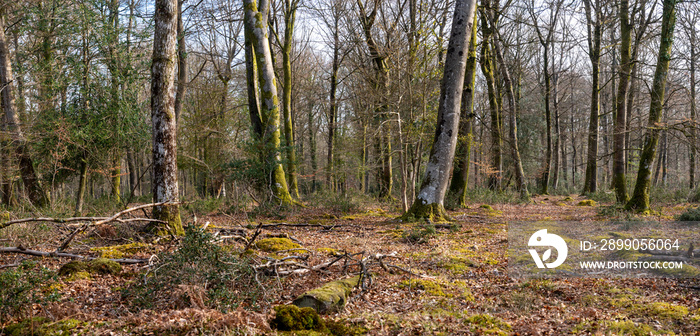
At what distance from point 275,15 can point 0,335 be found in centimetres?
1726

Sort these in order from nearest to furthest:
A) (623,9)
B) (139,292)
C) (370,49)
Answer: (139,292)
(623,9)
(370,49)

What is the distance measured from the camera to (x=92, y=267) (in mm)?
4863

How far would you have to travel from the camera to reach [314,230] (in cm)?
928

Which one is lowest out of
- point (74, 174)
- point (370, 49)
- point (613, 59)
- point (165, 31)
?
point (74, 174)

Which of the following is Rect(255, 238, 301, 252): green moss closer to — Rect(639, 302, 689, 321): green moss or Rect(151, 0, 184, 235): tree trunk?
Rect(151, 0, 184, 235): tree trunk

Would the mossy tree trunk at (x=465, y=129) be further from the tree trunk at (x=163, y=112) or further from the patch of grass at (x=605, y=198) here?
the tree trunk at (x=163, y=112)

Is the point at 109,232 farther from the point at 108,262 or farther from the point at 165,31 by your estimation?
the point at 165,31

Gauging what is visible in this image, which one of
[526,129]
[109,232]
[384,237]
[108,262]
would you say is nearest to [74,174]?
[109,232]

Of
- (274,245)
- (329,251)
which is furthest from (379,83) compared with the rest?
(274,245)

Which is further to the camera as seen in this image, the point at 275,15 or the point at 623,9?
the point at 275,15
